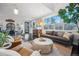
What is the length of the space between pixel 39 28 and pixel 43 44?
10.3 inches

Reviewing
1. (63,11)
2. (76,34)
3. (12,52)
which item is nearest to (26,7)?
(63,11)

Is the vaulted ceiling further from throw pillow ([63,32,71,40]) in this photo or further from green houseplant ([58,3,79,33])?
throw pillow ([63,32,71,40])

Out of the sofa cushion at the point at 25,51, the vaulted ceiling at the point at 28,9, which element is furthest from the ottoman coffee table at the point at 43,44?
the vaulted ceiling at the point at 28,9

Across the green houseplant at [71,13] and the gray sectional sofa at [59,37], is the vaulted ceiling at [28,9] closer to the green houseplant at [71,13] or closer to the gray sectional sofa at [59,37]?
the green houseplant at [71,13]

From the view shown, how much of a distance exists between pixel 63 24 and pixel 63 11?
0.20 metres

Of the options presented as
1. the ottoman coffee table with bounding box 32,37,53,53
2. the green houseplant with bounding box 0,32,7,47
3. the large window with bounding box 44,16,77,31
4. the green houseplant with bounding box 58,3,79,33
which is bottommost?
the ottoman coffee table with bounding box 32,37,53,53

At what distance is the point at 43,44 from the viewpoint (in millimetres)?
2162

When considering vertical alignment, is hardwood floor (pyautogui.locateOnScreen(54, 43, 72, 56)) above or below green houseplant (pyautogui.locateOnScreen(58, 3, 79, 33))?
below

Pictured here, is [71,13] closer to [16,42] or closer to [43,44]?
[43,44]

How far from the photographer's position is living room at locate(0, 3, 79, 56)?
2.16 metres

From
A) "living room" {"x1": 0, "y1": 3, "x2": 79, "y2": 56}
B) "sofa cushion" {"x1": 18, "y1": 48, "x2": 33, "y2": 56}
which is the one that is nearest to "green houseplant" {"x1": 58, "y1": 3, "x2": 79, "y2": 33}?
"living room" {"x1": 0, "y1": 3, "x2": 79, "y2": 56}

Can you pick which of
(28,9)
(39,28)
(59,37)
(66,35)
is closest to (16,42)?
(39,28)

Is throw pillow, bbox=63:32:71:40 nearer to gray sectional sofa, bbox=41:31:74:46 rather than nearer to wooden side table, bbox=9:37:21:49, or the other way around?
gray sectional sofa, bbox=41:31:74:46

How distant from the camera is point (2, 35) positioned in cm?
218
